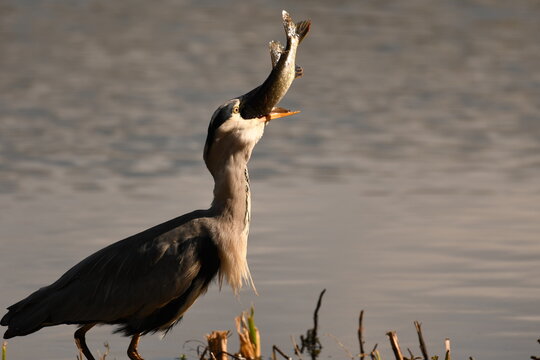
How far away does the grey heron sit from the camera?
24.1 feet

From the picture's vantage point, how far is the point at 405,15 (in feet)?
68.9

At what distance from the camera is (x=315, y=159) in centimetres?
1273

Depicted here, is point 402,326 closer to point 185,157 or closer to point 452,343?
point 452,343

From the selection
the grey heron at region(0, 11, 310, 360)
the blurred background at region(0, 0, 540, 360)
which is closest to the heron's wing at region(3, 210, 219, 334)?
the grey heron at region(0, 11, 310, 360)

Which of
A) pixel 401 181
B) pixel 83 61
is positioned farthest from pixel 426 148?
pixel 83 61

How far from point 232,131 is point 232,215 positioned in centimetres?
50

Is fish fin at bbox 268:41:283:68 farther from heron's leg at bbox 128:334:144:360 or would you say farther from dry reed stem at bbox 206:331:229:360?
heron's leg at bbox 128:334:144:360

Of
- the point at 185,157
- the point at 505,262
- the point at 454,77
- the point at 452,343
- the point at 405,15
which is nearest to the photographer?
the point at 452,343

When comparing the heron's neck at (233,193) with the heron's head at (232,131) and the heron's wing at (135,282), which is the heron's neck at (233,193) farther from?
the heron's wing at (135,282)

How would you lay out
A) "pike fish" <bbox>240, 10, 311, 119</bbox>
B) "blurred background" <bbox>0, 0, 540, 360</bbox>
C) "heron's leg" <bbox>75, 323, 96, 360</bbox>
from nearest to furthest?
"pike fish" <bbox>240, 10, 311, 119</bbox>, "heron's leg" <bbox>75, 323, 96, 360</bbox>, "blurred background" <bbox>0, 0, 540, 360</bbox>

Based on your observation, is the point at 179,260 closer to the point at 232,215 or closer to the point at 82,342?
the point at 232,215

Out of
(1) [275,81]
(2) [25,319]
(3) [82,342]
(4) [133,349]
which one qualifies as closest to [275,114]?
(1) [275,81]

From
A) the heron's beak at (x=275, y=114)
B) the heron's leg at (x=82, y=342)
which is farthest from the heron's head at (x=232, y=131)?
the heron's leg at (x=82, y=342)

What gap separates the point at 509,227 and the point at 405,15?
35.9 feet
